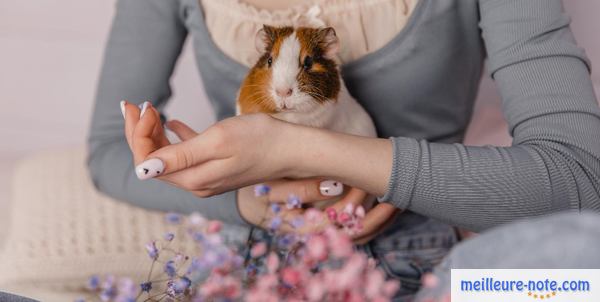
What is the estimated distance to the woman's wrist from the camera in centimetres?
77

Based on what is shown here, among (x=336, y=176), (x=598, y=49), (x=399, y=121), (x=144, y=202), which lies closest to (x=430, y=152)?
(x=336, y=176)

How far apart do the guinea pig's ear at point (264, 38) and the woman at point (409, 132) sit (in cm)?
13

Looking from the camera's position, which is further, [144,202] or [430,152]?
[144,202]

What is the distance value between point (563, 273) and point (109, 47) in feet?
3.09

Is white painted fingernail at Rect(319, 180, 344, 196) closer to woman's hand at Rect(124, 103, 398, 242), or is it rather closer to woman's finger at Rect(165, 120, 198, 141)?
woman's hand at Rect(124, 103, 398, 242)

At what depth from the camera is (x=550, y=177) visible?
81 centimetres

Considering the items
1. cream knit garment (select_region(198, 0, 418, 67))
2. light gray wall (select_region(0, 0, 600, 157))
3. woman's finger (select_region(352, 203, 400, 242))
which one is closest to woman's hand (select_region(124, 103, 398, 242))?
woman's finger (select_region(352, 203, 400, 242))

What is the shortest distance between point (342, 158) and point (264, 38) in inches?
7.5

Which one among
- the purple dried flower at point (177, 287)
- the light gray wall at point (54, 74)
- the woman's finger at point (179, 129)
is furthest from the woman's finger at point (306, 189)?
the light gray wall at point (54, 74)

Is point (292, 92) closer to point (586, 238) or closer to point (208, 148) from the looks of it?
point (208, 148)

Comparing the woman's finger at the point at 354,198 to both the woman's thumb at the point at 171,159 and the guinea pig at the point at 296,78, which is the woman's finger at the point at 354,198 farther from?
the woman's thumb at the point at 171,159

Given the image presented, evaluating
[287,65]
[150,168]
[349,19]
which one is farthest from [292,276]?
[349,19]

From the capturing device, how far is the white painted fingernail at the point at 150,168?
26.2 inches

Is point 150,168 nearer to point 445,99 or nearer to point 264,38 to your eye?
point 264,38
